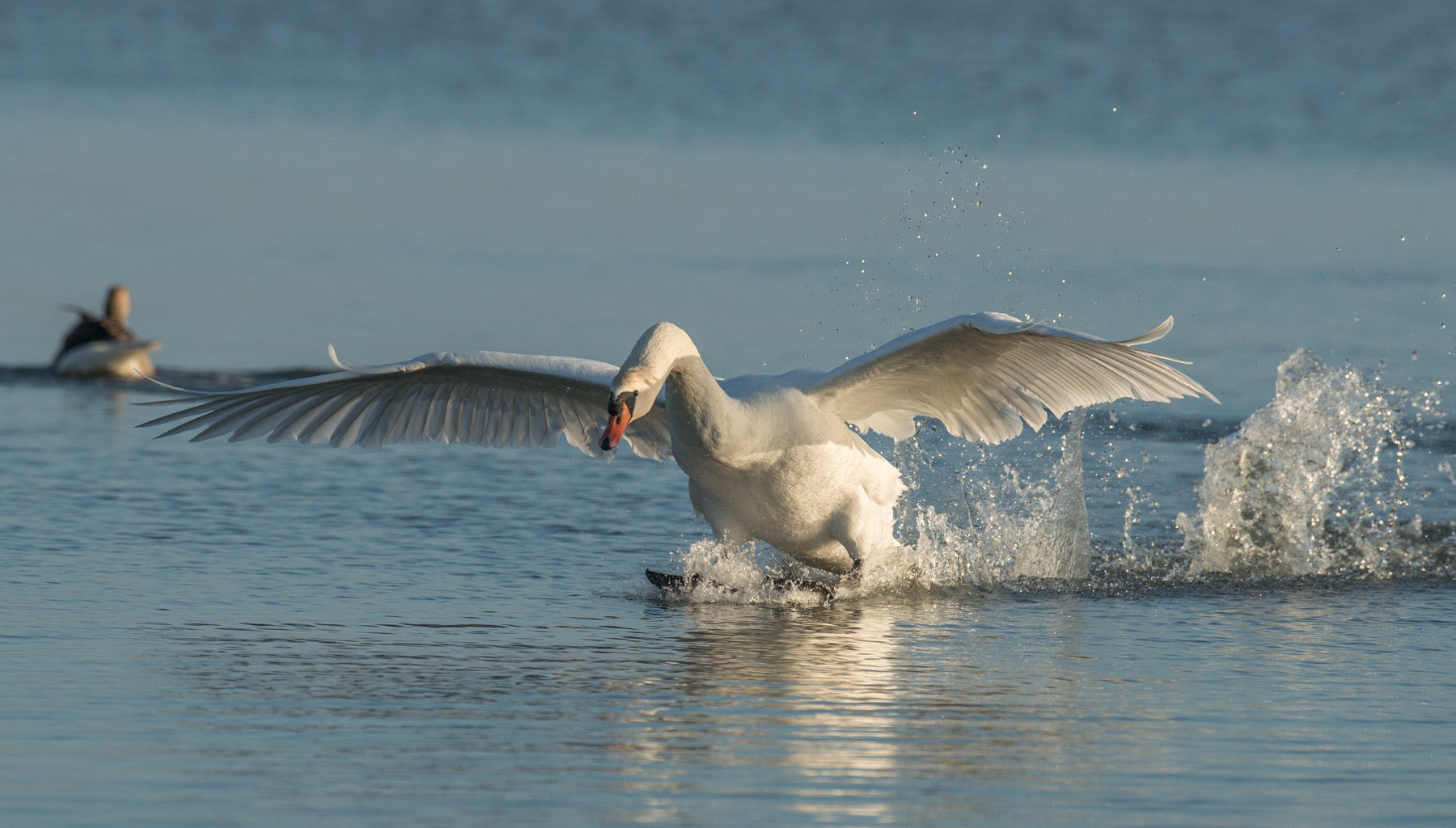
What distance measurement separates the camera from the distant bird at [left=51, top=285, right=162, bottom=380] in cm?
1827

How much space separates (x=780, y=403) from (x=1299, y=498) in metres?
3.39

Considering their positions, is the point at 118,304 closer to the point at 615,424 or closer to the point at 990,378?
the point at 990,378

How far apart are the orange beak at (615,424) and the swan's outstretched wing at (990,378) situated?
4.84 feet

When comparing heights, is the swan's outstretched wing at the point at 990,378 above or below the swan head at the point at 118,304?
below

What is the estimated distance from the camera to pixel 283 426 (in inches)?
383

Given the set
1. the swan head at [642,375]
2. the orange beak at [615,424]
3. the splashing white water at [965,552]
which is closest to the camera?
the orange beak at [615,424]

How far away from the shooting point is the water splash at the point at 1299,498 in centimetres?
964

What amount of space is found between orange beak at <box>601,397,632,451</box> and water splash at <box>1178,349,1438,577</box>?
3.74m

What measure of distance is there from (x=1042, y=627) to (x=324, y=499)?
5.18 meters

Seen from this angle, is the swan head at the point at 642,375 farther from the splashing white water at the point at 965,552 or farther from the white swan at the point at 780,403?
the splashing white water at the point at 965,552

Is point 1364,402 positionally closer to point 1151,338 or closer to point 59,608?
point 1151,338

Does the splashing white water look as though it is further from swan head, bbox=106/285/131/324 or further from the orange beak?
swan head, bbox=106/285/131/324

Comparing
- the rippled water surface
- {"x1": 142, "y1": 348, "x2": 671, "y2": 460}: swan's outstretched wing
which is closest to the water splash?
the rippled water surface

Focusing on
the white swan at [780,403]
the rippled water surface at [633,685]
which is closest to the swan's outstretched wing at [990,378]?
the white swan at [780,403]
